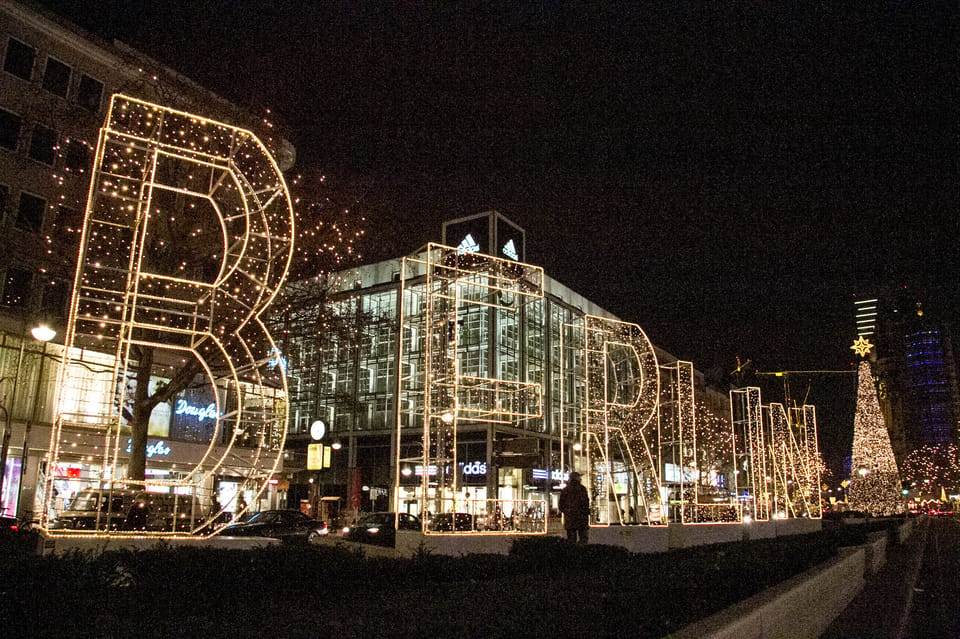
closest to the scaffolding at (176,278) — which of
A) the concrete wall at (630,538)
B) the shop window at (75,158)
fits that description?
the concrete wall at (630,538)

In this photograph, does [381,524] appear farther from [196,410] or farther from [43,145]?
[43,145]

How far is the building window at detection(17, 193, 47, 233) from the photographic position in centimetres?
2572

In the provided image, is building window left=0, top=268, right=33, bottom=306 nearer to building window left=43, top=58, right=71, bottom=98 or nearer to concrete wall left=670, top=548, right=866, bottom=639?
building window left=43, top=58, right=71, bottom=98

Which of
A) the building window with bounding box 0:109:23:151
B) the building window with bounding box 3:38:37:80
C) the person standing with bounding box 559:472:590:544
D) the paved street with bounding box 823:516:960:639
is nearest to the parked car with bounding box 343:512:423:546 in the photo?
the person standing with bounding box 559:472:590:544

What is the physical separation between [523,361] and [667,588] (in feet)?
150

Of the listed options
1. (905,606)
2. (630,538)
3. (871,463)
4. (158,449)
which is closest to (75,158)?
(158,449)

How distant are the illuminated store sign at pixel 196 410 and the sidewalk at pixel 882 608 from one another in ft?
87.0

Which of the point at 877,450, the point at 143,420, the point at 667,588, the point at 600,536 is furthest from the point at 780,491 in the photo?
the point at 667,588

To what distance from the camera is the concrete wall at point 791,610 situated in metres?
4.75

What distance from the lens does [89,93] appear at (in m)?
28.4

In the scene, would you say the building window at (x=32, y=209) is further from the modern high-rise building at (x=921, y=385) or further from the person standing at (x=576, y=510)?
the modern high-rise building at (x=921, y=385)

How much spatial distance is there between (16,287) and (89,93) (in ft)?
27.6

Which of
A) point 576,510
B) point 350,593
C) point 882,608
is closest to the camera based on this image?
point 350,593

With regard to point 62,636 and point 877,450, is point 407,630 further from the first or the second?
point 877,450
